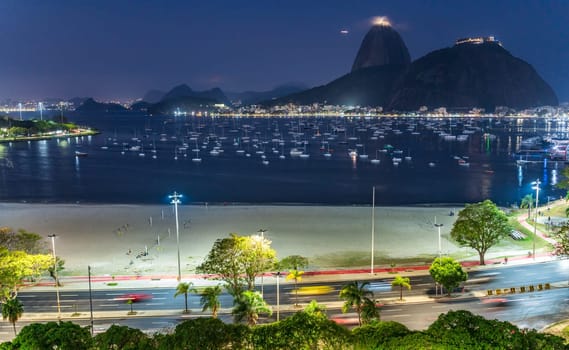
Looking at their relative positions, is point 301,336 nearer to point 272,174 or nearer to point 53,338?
point 53,338

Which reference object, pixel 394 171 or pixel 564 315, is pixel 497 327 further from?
pixel 394 171

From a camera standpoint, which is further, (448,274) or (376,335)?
(448,274)

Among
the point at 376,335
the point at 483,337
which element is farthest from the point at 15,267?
the point at 483,337

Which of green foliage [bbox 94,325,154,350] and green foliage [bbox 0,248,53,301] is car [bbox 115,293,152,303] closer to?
green foliage [bbox 0,248,53,301]

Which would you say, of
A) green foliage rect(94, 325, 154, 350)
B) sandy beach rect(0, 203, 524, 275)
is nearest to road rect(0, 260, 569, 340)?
sandy beach rect(0, 203, 524, 275)

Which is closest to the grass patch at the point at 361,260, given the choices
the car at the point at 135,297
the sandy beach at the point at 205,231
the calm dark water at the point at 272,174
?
the sandy beach at the point at 205,231

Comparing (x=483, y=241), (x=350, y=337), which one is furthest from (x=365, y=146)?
(x=350, y=337)
